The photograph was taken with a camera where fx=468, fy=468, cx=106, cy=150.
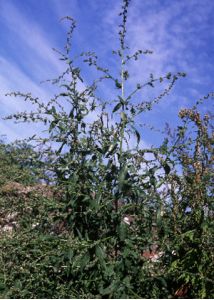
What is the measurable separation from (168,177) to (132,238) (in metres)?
0.55

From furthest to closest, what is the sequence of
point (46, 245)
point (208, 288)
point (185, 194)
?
point (185, 194), point (208, 288), point (46, 245)

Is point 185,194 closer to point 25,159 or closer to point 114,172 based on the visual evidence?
point 114,172

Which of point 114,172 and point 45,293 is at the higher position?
point 114,172

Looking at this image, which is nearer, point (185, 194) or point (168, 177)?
point (168, 177)

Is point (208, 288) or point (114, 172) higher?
point (114, 172)

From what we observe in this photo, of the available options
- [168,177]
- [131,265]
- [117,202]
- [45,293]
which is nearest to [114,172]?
[117,202]

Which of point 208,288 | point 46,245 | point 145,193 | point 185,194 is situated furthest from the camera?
point 185,194

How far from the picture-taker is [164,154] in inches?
136

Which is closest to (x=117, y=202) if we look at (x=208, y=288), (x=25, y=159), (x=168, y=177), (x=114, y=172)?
(x=114, y=172)

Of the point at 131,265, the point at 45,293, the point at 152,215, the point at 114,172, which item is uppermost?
the point at 114,172

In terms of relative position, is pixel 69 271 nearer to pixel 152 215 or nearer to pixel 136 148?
pixel 152 215

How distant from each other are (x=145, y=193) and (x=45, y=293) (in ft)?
3.48

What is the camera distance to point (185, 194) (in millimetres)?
4207

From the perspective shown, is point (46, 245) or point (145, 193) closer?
point (145, 193)
